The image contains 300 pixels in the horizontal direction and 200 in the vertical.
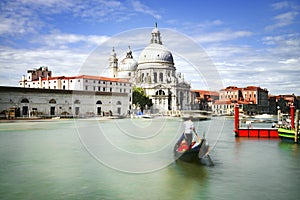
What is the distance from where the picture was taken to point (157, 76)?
241 feet

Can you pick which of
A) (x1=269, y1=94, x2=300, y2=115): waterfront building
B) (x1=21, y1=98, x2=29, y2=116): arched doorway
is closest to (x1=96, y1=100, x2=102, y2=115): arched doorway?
(x1=21, y1=98, x2=29, y2=116): arched doorway

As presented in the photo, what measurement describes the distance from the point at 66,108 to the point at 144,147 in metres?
25.8

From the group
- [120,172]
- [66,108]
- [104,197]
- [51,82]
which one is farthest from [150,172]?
[51,82]

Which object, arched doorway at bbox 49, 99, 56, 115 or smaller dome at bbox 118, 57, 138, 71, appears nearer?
arched doorway at bbox 49, 99, 56, 115

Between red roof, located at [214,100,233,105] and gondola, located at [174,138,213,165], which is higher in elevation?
red roof, located at [214,100,233,105]

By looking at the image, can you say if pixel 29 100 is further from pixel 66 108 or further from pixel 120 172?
pixel 120 172

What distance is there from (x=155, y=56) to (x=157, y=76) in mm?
4679

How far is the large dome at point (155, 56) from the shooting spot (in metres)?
74.3

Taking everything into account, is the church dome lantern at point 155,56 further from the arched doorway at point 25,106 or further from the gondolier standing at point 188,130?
the gondolier standing at point 188,130

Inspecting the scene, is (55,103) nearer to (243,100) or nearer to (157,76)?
(157,76)

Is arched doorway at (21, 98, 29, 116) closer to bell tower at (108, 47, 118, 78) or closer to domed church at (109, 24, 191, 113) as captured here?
domed church at (109, 24, 191, 113)

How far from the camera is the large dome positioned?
74.3 metres

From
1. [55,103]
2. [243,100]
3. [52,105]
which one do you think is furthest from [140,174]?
[243,100]

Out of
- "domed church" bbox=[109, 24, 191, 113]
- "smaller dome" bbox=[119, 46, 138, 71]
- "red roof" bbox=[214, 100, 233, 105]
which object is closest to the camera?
"domed church" bbox=[109, 24, 191, 113]
